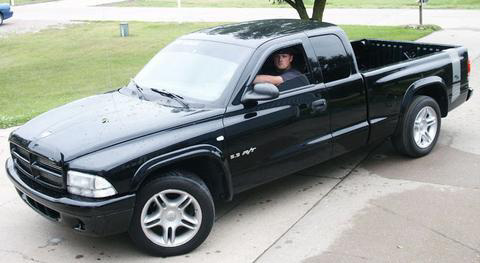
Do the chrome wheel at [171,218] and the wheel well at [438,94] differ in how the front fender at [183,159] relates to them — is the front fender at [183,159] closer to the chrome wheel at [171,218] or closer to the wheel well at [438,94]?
the chrome wheel at [171,218]

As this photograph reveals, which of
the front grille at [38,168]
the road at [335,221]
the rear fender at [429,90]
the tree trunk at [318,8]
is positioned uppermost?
the tree trunk at [318,8]

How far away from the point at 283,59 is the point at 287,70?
110 mm

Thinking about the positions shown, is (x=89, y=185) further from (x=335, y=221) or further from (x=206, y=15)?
(x=206, y=15)

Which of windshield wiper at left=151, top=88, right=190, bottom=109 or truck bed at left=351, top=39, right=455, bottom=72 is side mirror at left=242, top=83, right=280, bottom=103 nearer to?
windshield wiper at left=151, top=88, right=190, bottom=109

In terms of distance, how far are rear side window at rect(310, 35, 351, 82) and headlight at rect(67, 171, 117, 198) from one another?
Result: 2.47 meters

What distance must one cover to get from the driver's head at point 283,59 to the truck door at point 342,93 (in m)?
0.32

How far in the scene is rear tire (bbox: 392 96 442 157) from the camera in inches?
249

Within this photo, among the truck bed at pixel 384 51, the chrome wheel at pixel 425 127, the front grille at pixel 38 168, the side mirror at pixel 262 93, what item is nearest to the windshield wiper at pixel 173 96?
the side mirror at pixel 262 93

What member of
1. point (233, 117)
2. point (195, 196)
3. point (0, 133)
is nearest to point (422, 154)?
point (233, 117)

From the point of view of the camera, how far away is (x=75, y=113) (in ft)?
16.7

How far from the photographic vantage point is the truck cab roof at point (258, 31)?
17.7ft

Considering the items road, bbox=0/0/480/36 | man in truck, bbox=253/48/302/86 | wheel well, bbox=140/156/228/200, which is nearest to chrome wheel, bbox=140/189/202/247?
wheel well, bbox=140/156/228/200

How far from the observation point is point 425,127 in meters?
6.57

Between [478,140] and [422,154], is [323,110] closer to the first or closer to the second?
[422,154]
